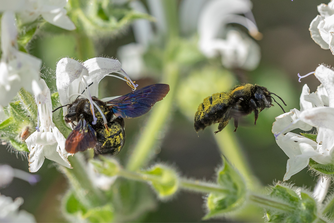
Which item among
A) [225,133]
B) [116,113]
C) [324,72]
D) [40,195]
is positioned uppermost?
[324,72]

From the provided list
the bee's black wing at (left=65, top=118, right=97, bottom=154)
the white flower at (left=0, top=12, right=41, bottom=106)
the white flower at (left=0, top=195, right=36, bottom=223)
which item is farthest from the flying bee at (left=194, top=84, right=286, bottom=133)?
the white flower at (left=0, top=195, right=36, bottom=223)

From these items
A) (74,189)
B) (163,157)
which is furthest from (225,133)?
(74,189)

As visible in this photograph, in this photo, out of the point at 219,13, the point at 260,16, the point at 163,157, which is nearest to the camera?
the point at 219,13

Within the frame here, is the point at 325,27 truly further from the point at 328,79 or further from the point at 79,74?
the point at 79,74

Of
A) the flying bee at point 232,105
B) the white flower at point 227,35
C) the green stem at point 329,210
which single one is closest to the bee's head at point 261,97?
the flying bee at point 232,105

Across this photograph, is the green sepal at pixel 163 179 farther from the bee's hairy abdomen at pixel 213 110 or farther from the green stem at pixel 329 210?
the green stem at pixel 329 210

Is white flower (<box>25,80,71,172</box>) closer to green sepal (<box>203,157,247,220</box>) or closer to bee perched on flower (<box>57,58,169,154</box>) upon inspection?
bee perched on flower (<box>57,58,169,154</box>)

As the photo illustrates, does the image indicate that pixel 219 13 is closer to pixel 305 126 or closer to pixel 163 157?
pixel 163 157

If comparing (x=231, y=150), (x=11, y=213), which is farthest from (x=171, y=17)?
(x=11, y=213)
